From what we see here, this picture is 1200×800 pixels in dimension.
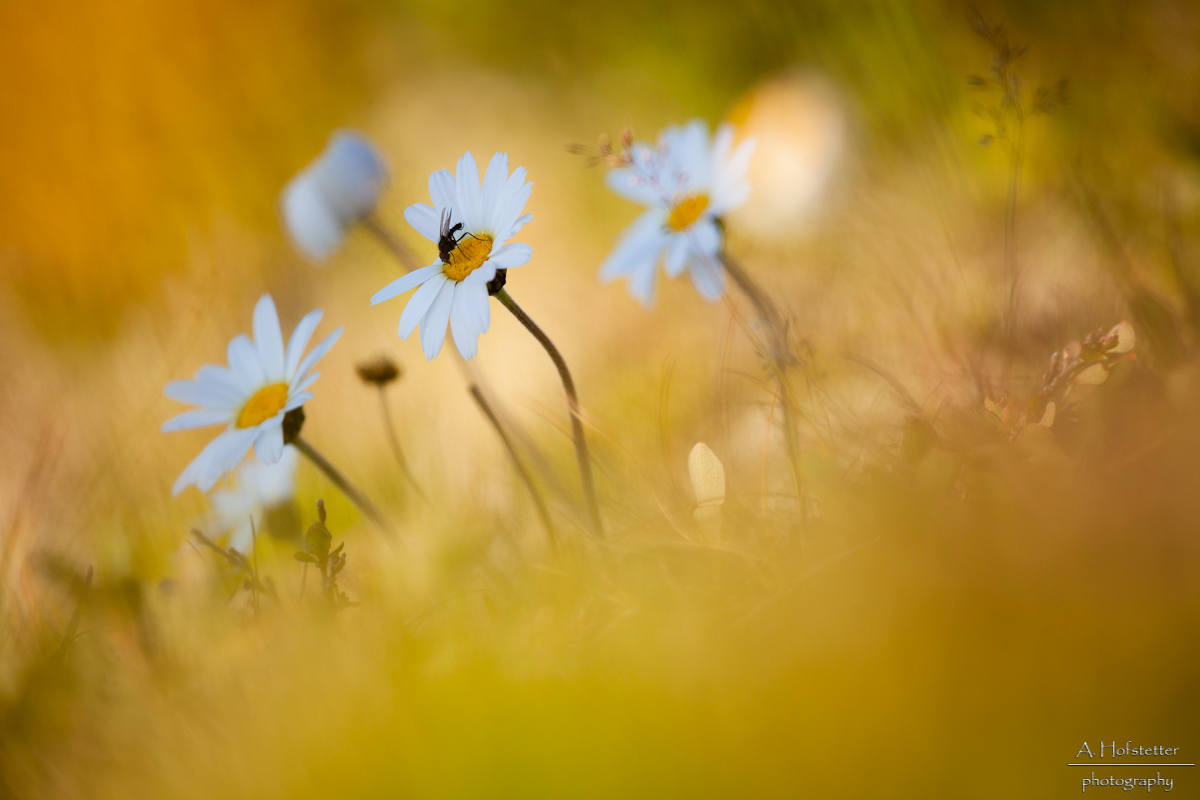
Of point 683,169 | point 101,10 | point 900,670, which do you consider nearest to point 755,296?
point 683,169

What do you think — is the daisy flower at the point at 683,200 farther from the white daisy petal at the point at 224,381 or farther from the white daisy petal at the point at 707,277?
the white daisy petal at the point at 224,381

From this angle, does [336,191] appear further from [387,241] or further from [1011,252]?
[1011,252]

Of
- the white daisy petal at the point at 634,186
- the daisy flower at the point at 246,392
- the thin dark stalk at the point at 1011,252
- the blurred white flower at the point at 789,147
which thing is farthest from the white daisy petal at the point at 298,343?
the blurred white flower at the point at 789,147

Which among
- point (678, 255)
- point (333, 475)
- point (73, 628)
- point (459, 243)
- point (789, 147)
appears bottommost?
point (73, 628)

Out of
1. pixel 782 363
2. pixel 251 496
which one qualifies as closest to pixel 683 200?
pixel 782 363

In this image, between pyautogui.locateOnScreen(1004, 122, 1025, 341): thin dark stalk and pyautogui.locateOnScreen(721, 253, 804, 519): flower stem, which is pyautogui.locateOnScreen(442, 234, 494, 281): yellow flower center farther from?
pyautogui.locateOnScreen(1004, 122, 1025, 341): thin dark stalk

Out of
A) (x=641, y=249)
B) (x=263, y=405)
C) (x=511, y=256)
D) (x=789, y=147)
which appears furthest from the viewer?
(x=789, y=147)

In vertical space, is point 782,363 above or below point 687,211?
below
